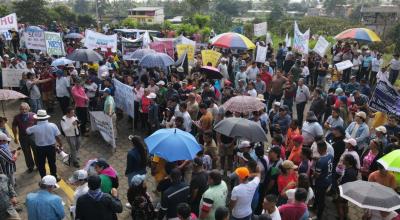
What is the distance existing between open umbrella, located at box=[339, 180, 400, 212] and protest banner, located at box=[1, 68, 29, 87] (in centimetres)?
1023

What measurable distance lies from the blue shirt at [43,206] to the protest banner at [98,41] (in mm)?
10692

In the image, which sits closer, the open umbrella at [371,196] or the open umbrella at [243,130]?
the open umbrella at [371,196]

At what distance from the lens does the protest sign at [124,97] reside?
34.4 ft

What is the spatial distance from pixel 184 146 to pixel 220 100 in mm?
5129

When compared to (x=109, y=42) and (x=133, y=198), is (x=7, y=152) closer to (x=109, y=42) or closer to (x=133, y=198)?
(x=133, y=198)

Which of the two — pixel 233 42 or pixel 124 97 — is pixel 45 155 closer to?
pixel 124 97

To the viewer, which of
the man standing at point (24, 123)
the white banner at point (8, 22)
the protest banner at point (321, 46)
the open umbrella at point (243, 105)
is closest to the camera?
Answer: the man standing at point (24, 123)

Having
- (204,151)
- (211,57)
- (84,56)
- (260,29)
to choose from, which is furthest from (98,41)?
(260,29)

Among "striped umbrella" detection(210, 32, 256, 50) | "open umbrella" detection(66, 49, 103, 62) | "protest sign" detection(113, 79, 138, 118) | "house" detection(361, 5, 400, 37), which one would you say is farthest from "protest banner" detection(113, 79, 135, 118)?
"house" detection(361, 5, 400, 37)

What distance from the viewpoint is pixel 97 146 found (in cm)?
1006

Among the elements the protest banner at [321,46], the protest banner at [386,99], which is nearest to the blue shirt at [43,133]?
the protest banner at [386,99]

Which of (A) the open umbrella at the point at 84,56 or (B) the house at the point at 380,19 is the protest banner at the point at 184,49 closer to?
(A) the open umbrella at the point at 84,56

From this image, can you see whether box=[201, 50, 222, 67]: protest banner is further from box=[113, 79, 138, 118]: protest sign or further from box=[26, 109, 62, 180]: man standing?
box=[26, 109, 62, 180]: man standing

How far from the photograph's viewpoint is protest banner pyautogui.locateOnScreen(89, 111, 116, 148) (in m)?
9.61
